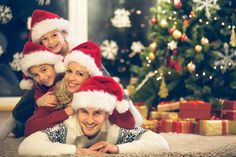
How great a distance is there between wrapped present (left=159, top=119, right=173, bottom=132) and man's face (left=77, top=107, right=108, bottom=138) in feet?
5.01

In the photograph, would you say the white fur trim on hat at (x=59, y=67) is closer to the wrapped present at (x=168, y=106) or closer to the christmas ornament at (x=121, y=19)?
Answer: the wrapped present at (x=168, y=106)

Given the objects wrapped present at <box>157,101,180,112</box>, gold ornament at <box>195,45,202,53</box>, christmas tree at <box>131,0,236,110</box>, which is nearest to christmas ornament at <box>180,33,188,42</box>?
christmas tree at <box>131,0,236,110</box>

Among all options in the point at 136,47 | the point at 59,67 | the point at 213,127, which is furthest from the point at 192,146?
the point at 136,47

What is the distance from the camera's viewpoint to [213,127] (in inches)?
149

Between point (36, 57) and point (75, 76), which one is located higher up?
point (36, 57)

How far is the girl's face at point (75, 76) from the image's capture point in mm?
2566

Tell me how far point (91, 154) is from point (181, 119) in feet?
5.64

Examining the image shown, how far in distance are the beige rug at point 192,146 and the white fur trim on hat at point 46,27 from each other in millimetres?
716

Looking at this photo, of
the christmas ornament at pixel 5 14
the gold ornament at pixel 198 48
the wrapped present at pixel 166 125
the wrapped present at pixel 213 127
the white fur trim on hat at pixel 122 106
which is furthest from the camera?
the christmas ornament at pixel 5 14

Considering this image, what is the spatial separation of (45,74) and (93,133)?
508 millimetres

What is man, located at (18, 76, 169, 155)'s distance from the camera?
2395 millimetres

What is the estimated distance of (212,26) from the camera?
166 inches

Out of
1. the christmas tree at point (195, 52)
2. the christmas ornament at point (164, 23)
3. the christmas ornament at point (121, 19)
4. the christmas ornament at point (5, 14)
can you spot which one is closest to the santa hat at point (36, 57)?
the christmas tree at point (195, 52)

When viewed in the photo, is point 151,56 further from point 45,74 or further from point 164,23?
point 45,74
